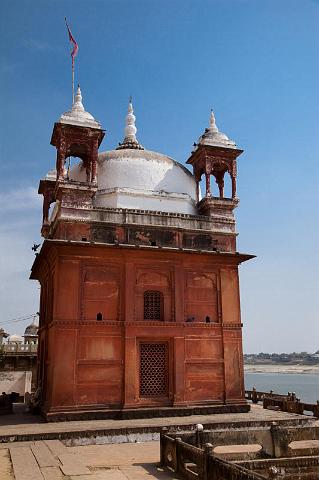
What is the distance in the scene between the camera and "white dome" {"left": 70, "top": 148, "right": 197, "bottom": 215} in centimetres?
1984

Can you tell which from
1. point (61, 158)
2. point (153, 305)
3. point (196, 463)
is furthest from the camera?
point (61, 158)

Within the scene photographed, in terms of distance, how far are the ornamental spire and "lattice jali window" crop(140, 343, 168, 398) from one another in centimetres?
1016

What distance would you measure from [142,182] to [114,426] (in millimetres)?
10102

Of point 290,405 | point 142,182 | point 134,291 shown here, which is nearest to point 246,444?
point 134,291

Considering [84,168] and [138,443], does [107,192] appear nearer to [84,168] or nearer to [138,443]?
[84,168]

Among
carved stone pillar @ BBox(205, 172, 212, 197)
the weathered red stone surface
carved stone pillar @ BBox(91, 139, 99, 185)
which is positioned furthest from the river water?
carved stone pillar @ BBox(91, 139, 99, 185)

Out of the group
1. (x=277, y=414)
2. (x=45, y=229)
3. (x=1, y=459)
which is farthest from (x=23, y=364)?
(x=1, y=459)

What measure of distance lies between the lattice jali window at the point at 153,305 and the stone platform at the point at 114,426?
3.73m

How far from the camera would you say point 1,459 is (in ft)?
36.5

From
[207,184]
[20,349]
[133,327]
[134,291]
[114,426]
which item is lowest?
[114,426]

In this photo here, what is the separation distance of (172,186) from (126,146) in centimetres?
395

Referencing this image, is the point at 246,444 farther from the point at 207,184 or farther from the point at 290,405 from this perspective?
the point at 207,184

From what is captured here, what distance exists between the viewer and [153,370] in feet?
58.9

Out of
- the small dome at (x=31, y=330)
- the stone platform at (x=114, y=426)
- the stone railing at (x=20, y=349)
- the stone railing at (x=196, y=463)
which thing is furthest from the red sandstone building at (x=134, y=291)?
the small dome at (x=31, y=330)
